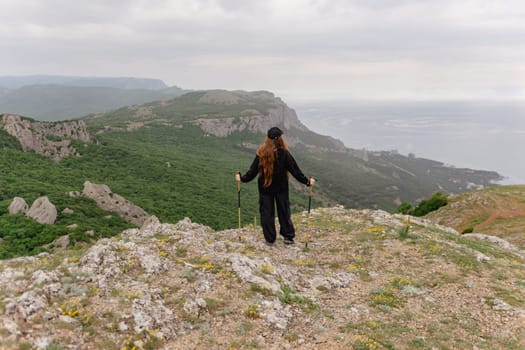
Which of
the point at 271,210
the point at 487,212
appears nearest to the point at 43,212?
the point at 271,210

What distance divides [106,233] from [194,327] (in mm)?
33272

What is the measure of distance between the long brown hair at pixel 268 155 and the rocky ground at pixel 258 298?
9.50 ft

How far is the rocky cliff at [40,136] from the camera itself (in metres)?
81.5

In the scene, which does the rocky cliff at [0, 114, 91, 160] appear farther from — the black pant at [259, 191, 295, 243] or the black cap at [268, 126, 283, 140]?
the black cap at [268, 126, 283, 140]

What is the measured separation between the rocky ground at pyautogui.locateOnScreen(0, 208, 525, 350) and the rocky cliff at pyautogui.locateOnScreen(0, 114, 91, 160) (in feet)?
294

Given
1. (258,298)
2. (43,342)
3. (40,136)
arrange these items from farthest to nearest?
(40,136) < (258,298) < (43,342)

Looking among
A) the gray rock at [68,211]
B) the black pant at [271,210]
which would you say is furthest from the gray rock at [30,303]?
the gray rock at [68,211]

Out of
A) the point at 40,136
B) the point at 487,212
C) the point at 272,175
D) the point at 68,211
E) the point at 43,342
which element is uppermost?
the point at 272,175

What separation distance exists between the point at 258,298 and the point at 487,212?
38.5 meters

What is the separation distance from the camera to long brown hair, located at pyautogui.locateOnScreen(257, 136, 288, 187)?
439 inches

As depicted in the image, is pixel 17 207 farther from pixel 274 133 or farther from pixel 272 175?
pixel 274 133

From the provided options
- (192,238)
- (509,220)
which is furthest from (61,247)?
(509,220)

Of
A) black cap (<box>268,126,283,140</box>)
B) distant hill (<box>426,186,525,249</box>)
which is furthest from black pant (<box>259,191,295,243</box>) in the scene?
distant hill (<box>426,186,525,249</box>)

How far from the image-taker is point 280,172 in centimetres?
1140
